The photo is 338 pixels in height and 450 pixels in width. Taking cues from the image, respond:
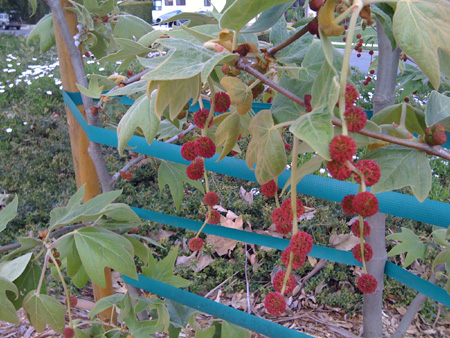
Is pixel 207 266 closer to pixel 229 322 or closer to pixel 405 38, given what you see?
pixel 229 322

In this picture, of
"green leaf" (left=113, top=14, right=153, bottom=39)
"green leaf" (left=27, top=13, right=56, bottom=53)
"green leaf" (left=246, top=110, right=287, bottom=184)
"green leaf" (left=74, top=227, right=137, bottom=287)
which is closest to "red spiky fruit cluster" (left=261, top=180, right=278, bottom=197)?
"green leaf" (left=246, top=110, right=287, bottom=184)

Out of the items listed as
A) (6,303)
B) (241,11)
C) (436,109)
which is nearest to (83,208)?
(6,303)

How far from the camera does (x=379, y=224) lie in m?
1.07

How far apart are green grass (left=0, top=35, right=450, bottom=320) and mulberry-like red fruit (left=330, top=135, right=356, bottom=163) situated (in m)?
1.07

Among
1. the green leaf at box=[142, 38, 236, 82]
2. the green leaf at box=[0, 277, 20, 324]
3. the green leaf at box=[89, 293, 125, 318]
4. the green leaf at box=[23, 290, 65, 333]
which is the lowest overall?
the green leaf at box=[89, 293, 125, 318]

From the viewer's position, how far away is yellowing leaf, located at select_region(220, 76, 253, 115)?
0.56 m

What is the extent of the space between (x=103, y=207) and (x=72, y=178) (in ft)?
8.09

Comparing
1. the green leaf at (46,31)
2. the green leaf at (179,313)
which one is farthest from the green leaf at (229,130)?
the green leaf at (46,31)

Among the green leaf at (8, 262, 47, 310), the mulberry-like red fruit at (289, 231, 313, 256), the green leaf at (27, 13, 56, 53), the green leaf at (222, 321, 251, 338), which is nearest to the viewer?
the mulberry-like red fruit at (289, 231, 313, 256)

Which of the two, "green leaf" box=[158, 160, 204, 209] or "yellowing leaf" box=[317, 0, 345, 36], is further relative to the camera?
"green leaf" box=[158, 160, 204, 209]

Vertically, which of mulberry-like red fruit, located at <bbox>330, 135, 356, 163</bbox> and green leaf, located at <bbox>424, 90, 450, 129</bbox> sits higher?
mulberry-like red fruit, located at <bbox>330, 135, 356, 163</bbox>

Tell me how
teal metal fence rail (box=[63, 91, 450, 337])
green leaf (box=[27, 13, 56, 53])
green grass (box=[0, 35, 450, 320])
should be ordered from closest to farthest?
teal metal fence rail (box=[63, 91, 450, 337]), green leaf (box=[27, 13, 56, 53]), green grass (box=[0, 35, 450, 320])

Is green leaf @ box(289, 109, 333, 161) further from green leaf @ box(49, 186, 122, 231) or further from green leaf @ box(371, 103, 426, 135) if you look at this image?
green leaf @ box(49, 186, 122, 231)

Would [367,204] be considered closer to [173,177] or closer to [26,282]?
[26,282]
